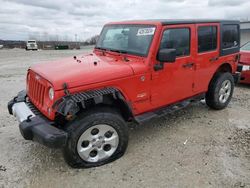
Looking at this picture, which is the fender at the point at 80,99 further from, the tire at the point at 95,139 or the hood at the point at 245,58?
the hood at the point at 245,58

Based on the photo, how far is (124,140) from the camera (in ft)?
11.8

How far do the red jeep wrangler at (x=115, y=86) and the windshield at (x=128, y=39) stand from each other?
0.02 meters

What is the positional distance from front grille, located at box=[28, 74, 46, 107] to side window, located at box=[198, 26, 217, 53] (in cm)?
293

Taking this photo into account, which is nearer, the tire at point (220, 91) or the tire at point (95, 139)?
the tire at point (95, 139)

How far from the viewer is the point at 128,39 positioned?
13.8ft

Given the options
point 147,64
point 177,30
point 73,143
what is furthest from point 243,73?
point 73,143

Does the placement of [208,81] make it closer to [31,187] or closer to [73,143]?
[73,143]

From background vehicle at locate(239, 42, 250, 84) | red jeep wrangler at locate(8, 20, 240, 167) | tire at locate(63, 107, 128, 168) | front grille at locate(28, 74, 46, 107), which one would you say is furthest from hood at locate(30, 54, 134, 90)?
background vehicle at locate(239, 42, 250, 84)

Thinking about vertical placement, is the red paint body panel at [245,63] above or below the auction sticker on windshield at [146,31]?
below

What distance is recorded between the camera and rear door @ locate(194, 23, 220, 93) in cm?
464

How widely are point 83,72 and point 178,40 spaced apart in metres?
1.86

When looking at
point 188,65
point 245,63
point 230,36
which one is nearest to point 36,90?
point 188,65

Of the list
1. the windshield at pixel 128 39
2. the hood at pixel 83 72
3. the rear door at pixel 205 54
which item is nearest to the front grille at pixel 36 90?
the hood at pixel 83 72

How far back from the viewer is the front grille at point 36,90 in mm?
3447
